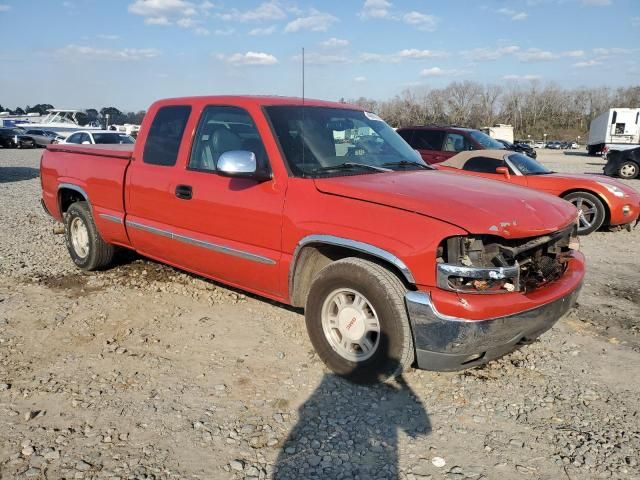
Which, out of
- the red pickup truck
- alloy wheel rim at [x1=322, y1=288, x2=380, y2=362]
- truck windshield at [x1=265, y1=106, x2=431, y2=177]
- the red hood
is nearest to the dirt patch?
the red pickup truck

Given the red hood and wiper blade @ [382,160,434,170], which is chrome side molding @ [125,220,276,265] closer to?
wiper blade @ [382,160,434,170]

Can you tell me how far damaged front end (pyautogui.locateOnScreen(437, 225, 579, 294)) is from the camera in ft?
9.92

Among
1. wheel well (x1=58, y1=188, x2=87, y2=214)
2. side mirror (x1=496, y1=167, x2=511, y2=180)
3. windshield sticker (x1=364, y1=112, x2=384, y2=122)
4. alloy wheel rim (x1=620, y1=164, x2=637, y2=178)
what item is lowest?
alloy wheel rim (x1=620, y1=164, x2=637, y2=178)

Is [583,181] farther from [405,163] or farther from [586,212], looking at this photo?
[405,163]

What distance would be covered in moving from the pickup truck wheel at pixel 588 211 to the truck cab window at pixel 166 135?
675 cm

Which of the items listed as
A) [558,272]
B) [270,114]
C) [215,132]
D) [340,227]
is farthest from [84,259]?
[558,272]

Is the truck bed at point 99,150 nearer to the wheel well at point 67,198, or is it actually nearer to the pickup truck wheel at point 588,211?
the wheel well at point 67,198

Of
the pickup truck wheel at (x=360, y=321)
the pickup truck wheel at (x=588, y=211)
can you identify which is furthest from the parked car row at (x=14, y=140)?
the pickup truck wheel at (x=360, y=321)

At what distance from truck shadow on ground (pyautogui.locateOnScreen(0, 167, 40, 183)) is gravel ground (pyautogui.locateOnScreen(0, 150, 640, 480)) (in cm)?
1298

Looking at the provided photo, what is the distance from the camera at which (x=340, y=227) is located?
11.2 ft

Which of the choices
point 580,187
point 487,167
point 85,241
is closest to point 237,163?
point 85,241

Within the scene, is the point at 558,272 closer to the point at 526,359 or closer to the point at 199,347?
the point at 526,359

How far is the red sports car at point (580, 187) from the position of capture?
859 centimetres

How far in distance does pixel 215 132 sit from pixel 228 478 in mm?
2813
